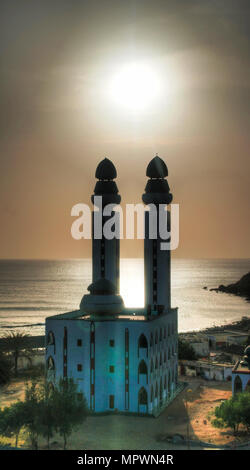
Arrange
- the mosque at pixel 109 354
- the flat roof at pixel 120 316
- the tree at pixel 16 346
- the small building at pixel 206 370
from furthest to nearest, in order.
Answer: the tree at pixel 16 346 → the small building at pixel 206 370 → the flat roof at pixel 120 316 → the mosque at pixel 109 354

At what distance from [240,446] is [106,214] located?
30467 millimetres

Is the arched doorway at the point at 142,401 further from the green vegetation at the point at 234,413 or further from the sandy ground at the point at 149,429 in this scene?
the green vegetation at the point at 234,413

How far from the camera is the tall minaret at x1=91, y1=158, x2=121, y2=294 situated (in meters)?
70.8

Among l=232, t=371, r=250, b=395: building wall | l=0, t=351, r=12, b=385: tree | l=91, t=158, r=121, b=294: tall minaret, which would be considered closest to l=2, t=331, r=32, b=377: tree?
l=0, t=351, r=12, b=385: tree

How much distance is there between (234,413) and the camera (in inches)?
1973

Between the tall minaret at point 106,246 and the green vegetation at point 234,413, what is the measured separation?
2318cm

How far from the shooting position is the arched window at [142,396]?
59.2 metres

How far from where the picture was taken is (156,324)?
6228 cm

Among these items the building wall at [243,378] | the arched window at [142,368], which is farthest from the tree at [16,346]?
the building wall at [243,378]

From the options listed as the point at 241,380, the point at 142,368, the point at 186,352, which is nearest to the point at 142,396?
the point at 142,368

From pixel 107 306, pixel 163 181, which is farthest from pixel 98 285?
pixel 163 181

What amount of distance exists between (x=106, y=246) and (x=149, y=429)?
22.8 meters
